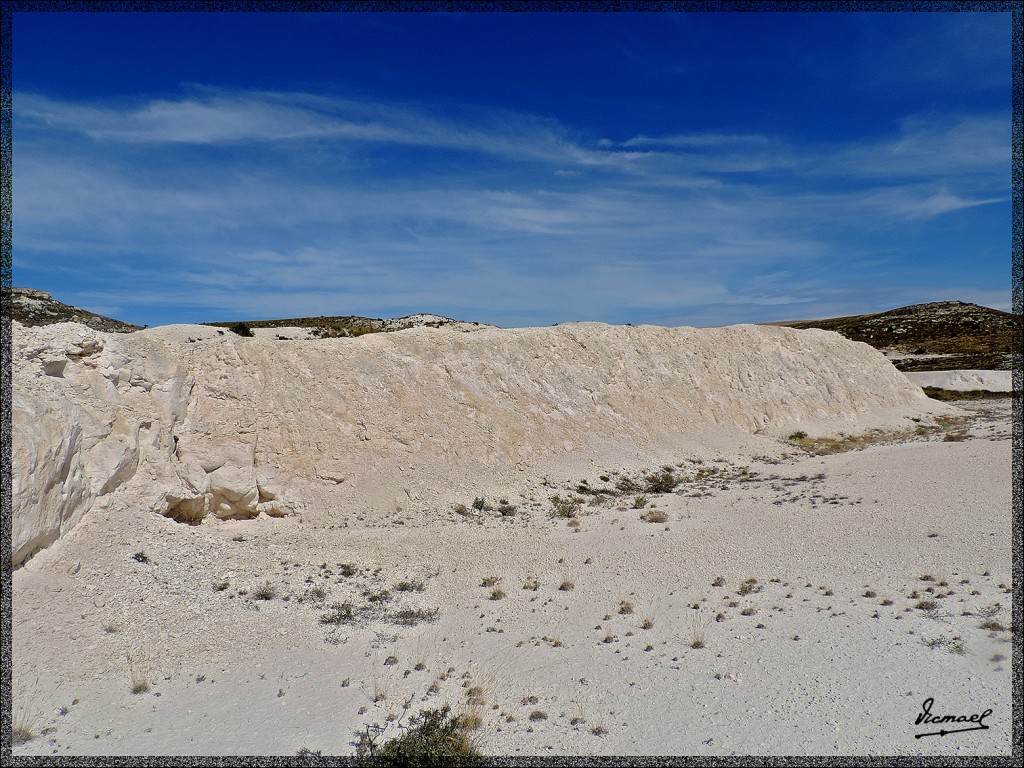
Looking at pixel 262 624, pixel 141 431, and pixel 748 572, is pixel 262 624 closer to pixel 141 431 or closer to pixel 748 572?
pixel 141 431

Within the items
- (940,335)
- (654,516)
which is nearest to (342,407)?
(654,516)

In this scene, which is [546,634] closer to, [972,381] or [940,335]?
[972,381]

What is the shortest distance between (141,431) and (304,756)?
11087 mm

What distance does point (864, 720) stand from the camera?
667 centimetres

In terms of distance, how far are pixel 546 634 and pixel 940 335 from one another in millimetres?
91646

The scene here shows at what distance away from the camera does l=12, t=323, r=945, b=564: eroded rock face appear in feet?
40.8

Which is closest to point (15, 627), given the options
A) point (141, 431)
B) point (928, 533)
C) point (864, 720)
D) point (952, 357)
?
point (141, 431)

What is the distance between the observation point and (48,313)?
3391cm

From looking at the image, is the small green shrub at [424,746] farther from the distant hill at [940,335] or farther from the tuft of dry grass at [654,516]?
the distant hill at [940,335]

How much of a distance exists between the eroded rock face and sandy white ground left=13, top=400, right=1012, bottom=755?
125cm

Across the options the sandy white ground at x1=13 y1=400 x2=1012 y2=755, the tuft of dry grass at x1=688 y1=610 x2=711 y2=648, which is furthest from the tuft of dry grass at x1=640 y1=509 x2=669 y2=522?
the tuft of dry grass at x1=688 y1=610 x2=711 y2=648

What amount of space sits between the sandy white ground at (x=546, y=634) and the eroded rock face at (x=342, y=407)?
1.25m

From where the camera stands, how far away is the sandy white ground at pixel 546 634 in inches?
270

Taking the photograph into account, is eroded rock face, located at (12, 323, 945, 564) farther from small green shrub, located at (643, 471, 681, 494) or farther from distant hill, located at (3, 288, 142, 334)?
distant hill, located at (3, 288, 142, 334)
